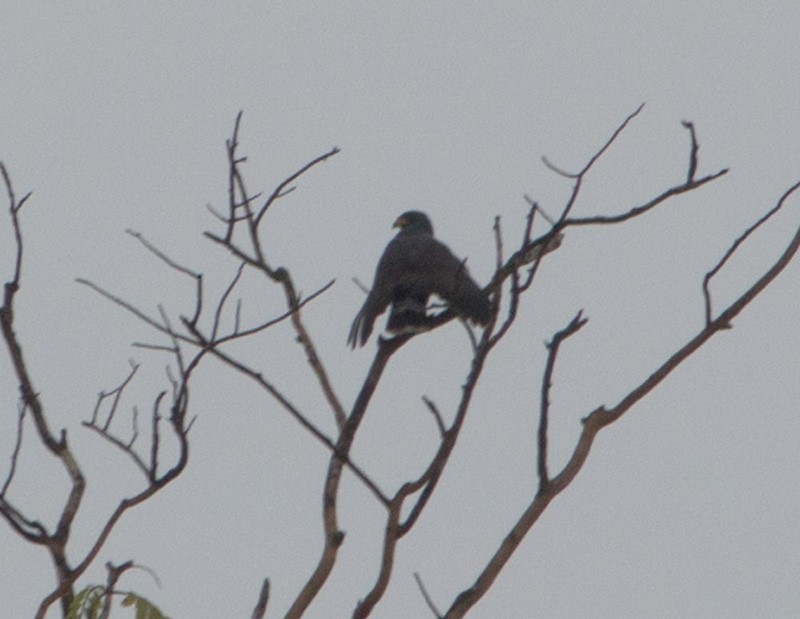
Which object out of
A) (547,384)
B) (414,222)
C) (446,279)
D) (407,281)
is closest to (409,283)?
(407,281)

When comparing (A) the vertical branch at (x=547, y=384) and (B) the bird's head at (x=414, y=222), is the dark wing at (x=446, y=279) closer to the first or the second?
(B) the bird's head at (x=414, y=222)

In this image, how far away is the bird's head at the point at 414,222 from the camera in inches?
345

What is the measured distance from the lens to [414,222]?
29.2 feet

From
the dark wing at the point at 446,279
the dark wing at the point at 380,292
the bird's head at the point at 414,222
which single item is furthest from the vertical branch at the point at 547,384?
the bird's head at the point at 414,222

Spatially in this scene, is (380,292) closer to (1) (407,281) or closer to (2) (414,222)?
(1) (407,281)

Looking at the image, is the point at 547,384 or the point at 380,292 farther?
the point at 380,292

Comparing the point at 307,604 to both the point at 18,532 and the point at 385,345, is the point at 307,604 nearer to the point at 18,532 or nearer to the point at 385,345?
the point at 18,532

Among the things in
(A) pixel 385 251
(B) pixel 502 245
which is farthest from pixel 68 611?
(A) pixel 385 251

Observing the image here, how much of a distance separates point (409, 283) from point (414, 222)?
2.23 m

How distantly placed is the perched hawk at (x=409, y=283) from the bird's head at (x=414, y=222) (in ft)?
3.37

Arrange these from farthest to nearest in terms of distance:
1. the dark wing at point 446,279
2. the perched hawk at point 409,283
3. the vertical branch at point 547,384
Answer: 1. the perched hawk at point 409,283
2. the dark wing at point 446,279
3. the vertical branch at point 547,384

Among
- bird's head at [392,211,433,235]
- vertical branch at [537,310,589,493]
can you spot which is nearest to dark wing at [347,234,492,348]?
bird's head at [392,211,433,235]

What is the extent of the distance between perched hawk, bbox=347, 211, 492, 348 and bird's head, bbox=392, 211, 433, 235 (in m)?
1.03

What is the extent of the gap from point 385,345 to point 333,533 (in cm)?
102
